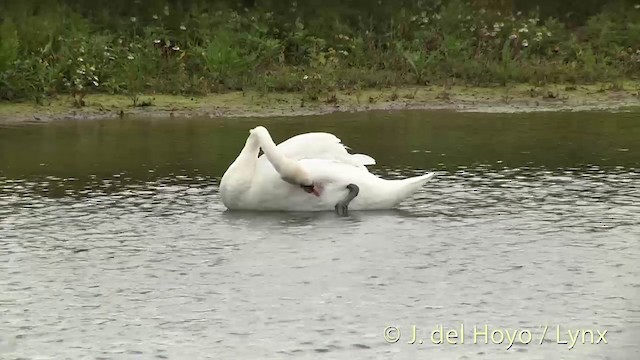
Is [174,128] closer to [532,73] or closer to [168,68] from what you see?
[168,68]

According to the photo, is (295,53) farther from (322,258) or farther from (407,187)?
(322,258)

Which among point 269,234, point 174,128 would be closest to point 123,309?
point 269,234

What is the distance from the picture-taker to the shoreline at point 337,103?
57.3 feet

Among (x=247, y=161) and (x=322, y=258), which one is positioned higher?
(x=247, y=161)

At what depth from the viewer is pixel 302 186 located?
11039 millimetres

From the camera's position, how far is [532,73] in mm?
19906

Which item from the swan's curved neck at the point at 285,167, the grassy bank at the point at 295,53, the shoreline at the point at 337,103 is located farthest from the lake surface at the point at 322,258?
the grassy bank at the point at 295,53

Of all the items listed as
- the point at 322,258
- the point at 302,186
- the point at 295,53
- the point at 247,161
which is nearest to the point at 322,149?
the point at 302,186

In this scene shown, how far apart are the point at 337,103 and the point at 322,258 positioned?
893 cm

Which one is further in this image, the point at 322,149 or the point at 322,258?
the point at 322,149

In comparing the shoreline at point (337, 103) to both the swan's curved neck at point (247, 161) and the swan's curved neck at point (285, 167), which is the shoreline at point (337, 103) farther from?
the swan's curved neck at point (285, 167)

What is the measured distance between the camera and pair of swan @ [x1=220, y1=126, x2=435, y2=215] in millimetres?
11039

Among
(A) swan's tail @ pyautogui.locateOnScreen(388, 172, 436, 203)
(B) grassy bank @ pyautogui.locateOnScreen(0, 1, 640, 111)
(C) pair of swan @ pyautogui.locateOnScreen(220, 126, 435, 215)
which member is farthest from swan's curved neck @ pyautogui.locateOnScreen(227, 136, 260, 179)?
(B) grassy bank @ pyautogui.locateOnScreen(0, 1, 640, 111)

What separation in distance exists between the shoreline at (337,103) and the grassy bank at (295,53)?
91 mm
